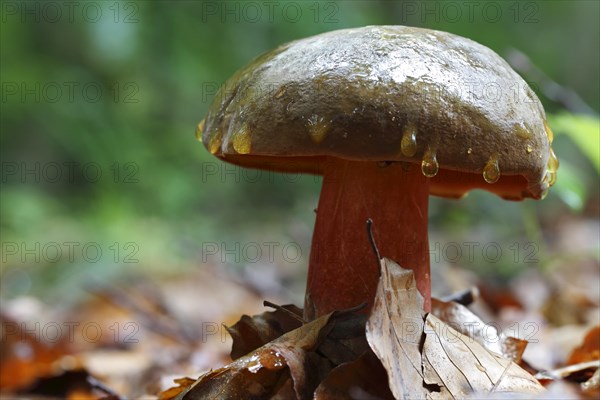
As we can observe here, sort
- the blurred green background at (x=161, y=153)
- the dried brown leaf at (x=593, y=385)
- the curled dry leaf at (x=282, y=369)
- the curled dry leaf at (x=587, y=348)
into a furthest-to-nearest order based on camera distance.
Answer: the blurred green background at (x=161, y=153)
the curled dry leaf at (x=587, y=348)
the dried brown leaf at (x=593, y=385)
the curled dry leaf at (x=282, y=369)

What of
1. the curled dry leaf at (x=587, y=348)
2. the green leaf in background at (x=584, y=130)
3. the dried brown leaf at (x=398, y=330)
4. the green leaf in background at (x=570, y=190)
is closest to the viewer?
the dried brown leaf at (x=398, y=330)

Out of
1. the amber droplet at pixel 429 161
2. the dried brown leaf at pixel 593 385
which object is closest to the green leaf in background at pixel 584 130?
the dried brown leaf at pixel 593 385

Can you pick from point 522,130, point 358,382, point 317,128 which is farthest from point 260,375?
point 522,130

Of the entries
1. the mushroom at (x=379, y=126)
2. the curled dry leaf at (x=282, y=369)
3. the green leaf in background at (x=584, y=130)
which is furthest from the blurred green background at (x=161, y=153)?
the curled dry leaf at (x=282, y=369)

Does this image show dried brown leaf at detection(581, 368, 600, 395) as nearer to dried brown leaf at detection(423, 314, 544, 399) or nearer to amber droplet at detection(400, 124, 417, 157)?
dried brown leaf at detection(423, 314, 544, 399)

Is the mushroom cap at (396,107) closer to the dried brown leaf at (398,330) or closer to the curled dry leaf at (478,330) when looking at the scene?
the dried brown leaf at (398,330)

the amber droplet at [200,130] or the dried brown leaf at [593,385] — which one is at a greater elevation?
the amber droplet at [200,130]

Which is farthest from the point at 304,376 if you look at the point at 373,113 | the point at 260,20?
the point at 260,20

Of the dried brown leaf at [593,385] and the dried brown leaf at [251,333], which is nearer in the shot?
the dried brown leaf at [593,385]
